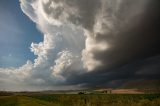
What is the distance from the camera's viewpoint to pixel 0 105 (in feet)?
188

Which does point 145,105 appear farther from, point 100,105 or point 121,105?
point 100,105

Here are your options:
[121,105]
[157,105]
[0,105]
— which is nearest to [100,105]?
[121,105]

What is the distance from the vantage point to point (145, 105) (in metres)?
90.1

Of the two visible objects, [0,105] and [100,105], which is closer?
[0,105]

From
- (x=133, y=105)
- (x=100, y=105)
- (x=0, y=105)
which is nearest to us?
(x=0, y=105)

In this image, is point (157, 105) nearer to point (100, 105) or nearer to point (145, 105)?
point (145, 105)

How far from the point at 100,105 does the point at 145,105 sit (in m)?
16.1

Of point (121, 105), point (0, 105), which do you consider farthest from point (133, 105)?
point (0, 105)

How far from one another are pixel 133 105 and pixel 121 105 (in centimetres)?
424

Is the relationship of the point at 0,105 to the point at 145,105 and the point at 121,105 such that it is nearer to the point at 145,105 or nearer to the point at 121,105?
the point at 121,105

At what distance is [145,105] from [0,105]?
50576 millimetres

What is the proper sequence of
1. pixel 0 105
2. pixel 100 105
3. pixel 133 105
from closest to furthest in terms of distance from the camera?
pixel 0 105
pixel 133 105
pixel 100 105

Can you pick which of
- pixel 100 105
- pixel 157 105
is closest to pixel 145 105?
pixel 157 105

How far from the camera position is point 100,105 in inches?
3844
